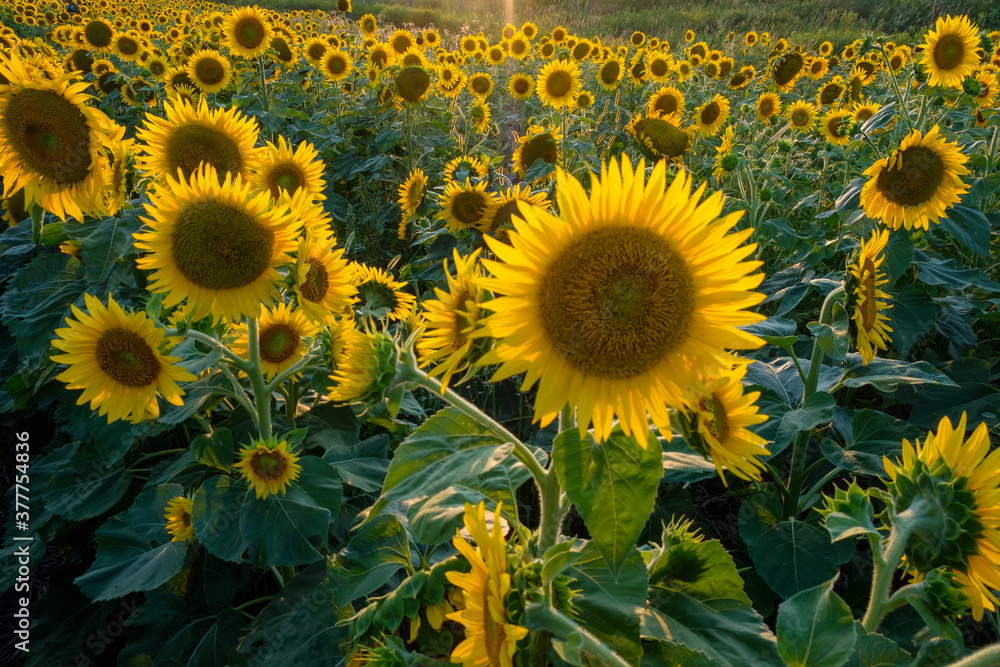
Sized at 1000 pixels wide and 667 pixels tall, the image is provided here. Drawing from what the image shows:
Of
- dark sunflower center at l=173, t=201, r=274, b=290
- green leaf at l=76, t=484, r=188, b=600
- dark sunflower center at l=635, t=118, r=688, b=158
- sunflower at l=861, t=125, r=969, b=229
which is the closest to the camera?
dark sunflower center at l=173, t=201, r=274, b=290

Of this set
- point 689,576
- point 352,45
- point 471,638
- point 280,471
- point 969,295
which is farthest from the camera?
point 352,45

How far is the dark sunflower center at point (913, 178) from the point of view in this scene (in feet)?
9.18

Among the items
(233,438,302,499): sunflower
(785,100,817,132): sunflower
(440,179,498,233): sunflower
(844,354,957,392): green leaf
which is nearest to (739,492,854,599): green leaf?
(844,354,957,392): green leaf

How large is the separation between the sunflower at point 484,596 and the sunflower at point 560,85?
503 centimetres

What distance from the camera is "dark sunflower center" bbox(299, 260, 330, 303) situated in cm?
188

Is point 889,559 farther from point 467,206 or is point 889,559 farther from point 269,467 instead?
point 467,206

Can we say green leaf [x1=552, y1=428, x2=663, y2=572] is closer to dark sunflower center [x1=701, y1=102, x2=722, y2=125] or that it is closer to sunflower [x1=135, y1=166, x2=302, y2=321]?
sunflower [x1=135, y1=166, x2=302, y2=321]

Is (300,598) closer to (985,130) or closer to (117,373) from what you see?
(117,373)

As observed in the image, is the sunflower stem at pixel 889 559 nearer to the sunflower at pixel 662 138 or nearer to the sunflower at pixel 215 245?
the sunflower at pixel 215 245

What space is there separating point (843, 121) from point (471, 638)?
5.07m

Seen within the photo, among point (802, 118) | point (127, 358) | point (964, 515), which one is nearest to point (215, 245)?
point (127, 358)

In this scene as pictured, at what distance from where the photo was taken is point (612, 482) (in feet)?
3.11

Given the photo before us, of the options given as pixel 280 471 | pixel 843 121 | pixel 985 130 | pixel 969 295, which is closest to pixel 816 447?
pixel 969 295

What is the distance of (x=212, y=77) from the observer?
5.22 metres
